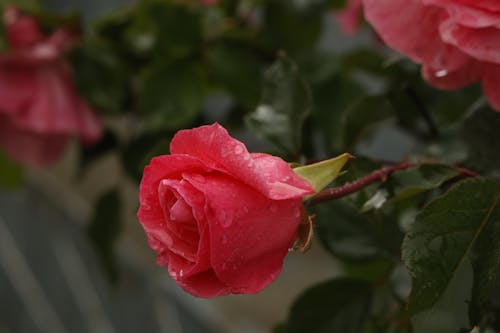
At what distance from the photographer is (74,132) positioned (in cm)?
50

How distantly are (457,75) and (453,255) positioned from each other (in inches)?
2.8

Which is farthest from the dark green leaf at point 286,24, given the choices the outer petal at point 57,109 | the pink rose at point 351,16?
the outer petal at point 57,109

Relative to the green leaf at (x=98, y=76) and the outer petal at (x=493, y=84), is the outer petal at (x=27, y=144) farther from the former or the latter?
the outer petal at (x=493, y=84)

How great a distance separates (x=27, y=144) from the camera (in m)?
0.51

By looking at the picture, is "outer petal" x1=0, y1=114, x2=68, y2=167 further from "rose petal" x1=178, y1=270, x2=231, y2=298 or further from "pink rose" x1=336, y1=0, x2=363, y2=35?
"rose petal" x1=178, y1=270, x2=231, y2=298

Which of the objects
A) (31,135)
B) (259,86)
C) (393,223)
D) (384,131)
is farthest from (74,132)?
(384,131)

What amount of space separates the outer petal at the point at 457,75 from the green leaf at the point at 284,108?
0.07 m

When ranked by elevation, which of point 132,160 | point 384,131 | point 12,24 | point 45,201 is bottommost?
point 45,201

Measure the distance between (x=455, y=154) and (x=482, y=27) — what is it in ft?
0.38

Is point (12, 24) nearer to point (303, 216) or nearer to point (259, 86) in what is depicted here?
point (259, 86)

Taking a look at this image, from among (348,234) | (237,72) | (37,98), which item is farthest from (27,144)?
(348,234)

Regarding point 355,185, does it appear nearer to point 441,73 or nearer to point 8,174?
point 441,73

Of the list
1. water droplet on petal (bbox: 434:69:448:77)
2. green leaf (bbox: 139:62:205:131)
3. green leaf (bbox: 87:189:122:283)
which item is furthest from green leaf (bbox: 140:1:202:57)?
water droplet on petal (bbox: 434:69:448:77)

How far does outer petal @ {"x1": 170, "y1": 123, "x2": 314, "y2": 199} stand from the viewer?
20 cm
